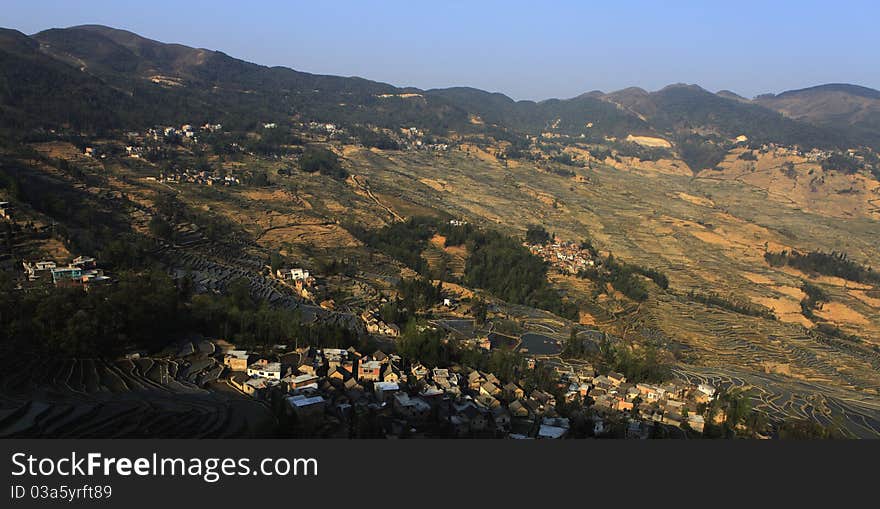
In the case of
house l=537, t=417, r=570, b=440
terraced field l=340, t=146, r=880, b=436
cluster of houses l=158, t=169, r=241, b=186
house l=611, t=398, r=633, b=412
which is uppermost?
cluster of houses l=158, t=169, r=241, b=186

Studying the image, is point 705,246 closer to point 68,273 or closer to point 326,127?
point 68,273

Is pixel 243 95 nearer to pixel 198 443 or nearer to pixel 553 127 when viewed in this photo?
pixel 553 127

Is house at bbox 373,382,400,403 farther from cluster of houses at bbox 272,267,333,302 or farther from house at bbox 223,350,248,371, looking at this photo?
cluster of houses at bbox 272,267,333,302

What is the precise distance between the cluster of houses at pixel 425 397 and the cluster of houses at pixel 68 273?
521 centimetres

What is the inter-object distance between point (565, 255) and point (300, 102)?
5422 centimetres

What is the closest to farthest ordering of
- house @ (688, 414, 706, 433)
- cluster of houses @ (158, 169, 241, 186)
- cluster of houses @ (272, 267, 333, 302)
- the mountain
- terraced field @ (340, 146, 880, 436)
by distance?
house @ (688, 414, 706, 433), terraced field @ (340, 146, 880, 436), cluster of houses @ (272, 267, 333, 302), cluster of houses @ (158, 169, 241, 186), the mountain

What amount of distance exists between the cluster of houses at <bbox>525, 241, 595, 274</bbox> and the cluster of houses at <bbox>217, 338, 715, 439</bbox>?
14.2 m

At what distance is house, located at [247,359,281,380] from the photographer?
12.2 meters

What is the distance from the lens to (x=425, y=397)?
12.1 meters

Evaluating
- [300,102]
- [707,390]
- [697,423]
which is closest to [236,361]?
[697,423]

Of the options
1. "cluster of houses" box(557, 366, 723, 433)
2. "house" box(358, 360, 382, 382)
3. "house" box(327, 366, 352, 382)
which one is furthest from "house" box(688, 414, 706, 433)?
"house" box(327, 366, 352, 382)

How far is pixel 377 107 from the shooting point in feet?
270

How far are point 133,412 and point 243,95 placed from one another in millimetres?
67154

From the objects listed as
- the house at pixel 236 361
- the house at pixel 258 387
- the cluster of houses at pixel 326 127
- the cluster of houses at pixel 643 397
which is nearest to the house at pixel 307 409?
the house at pixel 258 387
